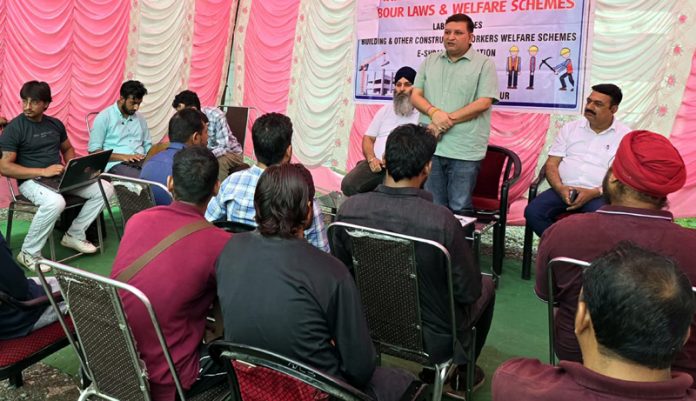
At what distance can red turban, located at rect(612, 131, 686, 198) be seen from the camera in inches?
67.6

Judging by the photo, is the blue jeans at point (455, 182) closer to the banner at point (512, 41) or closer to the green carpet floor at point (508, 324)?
the green carpet floor at point (508, 324)

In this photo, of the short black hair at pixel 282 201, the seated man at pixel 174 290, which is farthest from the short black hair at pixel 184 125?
the short black hair at pixel 282 201

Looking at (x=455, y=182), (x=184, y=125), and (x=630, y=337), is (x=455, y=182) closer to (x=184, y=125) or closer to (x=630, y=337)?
(x=184, y=125)

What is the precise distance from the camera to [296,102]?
19.9 ft

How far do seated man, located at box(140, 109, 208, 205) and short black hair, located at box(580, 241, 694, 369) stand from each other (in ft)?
8.17

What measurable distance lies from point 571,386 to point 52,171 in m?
3.96

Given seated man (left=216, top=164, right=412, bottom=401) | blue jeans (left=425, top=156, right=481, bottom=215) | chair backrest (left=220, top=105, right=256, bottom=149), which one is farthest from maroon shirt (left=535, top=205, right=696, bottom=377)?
chair backrest (left=220, top=105, right=256, bottom=149)

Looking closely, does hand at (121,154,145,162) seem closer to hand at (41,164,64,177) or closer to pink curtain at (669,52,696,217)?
hand at (41,164,64,177)

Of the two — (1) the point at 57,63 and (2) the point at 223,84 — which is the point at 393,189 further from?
(1) the point at 57,63

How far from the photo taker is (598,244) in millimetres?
1729

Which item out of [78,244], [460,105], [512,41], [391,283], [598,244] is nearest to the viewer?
[598,244]

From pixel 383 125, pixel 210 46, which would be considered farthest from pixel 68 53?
pixel 383 125

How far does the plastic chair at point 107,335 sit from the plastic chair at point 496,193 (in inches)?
92.3

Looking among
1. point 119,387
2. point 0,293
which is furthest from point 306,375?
point 0,293
